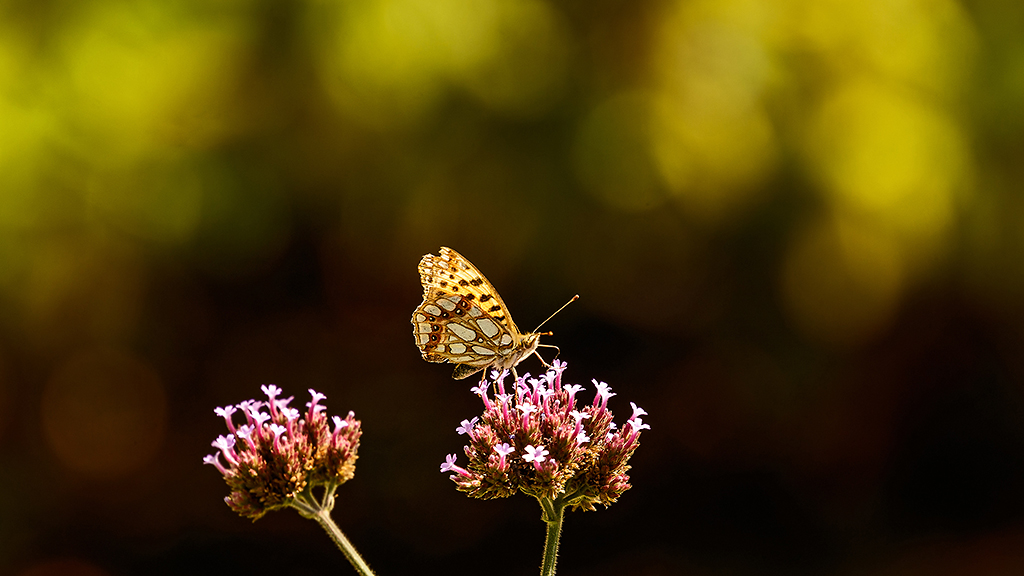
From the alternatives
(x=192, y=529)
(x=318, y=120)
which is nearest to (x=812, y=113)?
(x=318, y=120)

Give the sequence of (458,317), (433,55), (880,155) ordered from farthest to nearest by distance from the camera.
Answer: (880,155) < (433,55) < (458,317)

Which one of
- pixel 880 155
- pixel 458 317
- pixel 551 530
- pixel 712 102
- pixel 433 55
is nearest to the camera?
pixel 551 530

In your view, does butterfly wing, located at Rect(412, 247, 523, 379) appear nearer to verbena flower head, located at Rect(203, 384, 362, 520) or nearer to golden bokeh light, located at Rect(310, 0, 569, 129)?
verbena flower head, located at Rect(203, 384, 362, 520)

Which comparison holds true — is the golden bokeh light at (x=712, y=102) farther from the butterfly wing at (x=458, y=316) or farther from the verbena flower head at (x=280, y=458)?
the verbena flower head at (x=280, y=458)

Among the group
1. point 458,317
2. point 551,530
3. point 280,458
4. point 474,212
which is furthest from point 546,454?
point 474,212

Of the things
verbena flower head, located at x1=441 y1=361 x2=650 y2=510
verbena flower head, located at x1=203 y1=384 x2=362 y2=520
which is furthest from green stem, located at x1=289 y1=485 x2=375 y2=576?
verbena flower head, located at x1=441 y1=361 x2=650 y2=510

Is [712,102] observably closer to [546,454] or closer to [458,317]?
[458,317]
